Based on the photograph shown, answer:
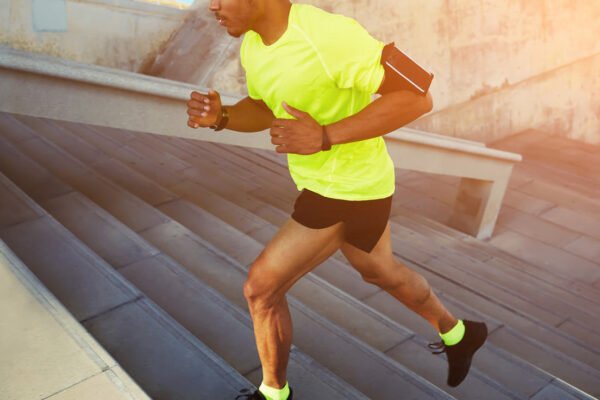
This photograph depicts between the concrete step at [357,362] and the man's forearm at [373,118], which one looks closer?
the man's forearm at [373,118]

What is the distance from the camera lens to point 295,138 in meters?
2.02

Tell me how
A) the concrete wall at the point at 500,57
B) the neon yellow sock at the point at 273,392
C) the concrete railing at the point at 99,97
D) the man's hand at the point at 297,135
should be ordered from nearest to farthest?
the man's hand at the point at 297,135 < the neon yellow sock at the point at 273,392 < the concrete railing at the point at 99,97 < the concrete wall at the point at 500,57

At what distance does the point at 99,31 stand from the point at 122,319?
5.32 m

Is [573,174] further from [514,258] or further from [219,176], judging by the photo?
[219,176]

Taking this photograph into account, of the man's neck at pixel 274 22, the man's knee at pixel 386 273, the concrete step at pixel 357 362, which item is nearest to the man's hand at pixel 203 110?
the man's neck at pixel 274 22

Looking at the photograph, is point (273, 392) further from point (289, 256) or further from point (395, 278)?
point (395, 278)

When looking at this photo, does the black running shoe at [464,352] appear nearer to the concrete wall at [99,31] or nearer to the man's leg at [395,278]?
the man's leg at [395,278]

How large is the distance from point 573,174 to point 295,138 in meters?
8.82

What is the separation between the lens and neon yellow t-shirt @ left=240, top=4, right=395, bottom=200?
2039 millimetres

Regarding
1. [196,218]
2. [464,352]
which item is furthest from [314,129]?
[196,218]

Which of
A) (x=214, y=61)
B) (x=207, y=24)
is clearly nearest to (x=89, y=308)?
(x=214, y=61)

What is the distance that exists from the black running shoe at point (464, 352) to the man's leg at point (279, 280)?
3.04 feet

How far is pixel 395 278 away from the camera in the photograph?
2551 mm

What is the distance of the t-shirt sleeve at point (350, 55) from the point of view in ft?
6.66
